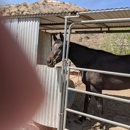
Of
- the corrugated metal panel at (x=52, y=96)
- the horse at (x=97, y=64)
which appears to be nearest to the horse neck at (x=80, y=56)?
the horse at (x=97, y=64)

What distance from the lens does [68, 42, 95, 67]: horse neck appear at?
13.3ft

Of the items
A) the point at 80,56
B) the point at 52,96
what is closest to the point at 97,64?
the point at 80,56

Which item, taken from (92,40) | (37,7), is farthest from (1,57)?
(37,7)

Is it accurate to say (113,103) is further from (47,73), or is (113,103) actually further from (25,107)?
(25,107)

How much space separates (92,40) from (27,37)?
2517 cm

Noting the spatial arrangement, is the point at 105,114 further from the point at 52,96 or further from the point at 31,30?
the point at 31,30

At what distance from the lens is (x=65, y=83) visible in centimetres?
304

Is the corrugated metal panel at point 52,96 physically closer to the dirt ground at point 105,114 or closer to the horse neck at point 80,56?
the dirt ground at point 105,114

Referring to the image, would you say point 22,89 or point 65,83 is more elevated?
point 22,89

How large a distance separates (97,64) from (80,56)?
0.46 m

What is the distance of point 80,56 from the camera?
408 centimetres

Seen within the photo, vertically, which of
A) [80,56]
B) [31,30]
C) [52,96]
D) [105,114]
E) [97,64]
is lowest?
[105,114]

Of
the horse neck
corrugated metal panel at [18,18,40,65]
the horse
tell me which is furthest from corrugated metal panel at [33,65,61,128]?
corrugated metal panel at [18,18,40,65]

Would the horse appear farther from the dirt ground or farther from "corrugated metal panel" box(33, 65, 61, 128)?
"corrugated metal panel" box(33, 65, 61, 128)
